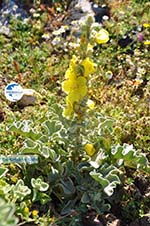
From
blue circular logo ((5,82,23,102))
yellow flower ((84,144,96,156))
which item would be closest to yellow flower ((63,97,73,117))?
yellow flower ((84,144,96,156))

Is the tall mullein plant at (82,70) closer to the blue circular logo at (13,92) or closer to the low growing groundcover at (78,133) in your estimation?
the low growing groundcover at (78,133)

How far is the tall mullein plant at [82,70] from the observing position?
337 cm

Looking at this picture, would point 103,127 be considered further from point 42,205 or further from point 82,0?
point 82,0

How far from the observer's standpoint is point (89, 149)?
367 cm

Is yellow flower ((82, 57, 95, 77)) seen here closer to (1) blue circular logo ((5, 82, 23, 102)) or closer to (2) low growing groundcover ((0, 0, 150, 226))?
(2) low growing groundcover ((0, 0, 150, 226))

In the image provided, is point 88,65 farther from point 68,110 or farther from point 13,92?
point 13,92

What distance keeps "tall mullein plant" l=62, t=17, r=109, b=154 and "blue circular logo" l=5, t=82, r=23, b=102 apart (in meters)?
0.94

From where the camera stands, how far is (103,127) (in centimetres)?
384

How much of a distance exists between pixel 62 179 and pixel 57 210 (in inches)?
8.4

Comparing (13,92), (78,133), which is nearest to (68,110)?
(78,133)

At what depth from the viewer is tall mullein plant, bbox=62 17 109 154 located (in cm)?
337

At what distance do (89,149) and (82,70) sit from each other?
572mm

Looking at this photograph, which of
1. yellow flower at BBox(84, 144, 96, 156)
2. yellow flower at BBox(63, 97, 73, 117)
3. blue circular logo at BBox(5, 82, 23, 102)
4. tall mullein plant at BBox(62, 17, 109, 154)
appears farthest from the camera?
blue circular logo at BBox(5, 82, 23, 102)

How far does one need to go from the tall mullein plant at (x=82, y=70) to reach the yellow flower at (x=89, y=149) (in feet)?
0.53
